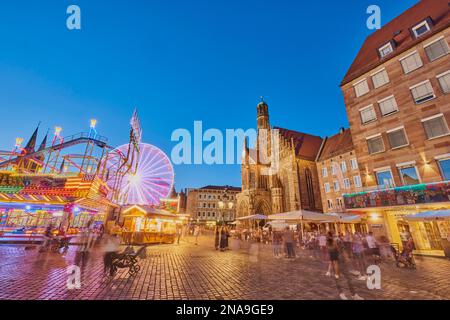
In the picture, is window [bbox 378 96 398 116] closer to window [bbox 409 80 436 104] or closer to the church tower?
window [bbox 409 80 436 104]

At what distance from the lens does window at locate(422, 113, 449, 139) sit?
44.6 feet

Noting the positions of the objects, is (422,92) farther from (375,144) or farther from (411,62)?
(375,144)

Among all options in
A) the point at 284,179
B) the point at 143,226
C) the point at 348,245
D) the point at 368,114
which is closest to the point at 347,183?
the point at 284,179

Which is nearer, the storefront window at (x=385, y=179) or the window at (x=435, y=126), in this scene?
the window at (x=435, y=126)

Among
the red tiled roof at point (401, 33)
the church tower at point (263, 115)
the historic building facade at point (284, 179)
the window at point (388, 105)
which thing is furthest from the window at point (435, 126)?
the church tower at point (263, 115)

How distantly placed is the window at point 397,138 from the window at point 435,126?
128 centimetres

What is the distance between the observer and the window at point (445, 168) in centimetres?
1292

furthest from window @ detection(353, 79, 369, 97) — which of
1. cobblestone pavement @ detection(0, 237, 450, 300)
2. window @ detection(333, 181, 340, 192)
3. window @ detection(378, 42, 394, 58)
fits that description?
cobblestone pavement @ detection(0, 237, 450, 300)

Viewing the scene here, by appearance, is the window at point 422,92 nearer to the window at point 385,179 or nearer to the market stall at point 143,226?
the window at point 385,179

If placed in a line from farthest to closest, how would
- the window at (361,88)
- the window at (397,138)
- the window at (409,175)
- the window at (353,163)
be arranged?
the window at (353,163) < the window at (361,88) < the window at (397,138) < the window at (409,175)

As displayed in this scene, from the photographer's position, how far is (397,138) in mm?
15750

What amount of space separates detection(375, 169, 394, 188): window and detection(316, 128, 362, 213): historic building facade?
11.1m

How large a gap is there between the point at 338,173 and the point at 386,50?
57.2 feet
